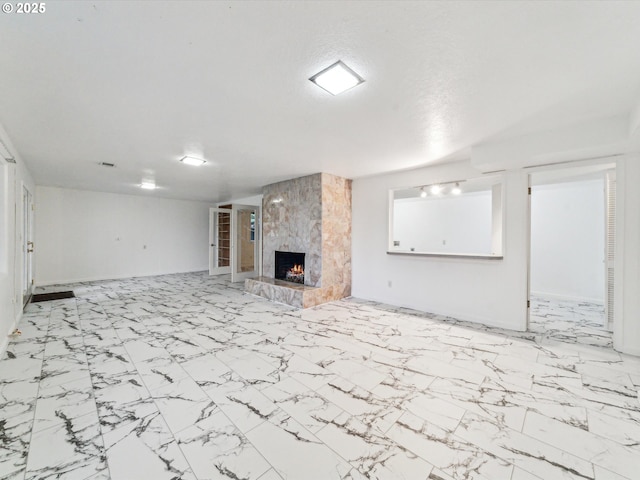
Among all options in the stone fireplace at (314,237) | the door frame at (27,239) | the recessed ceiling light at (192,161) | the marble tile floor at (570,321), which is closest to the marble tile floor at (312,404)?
the marble tile floor at (570,321)

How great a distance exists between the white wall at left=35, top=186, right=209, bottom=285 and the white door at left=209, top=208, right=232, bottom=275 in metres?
1.07

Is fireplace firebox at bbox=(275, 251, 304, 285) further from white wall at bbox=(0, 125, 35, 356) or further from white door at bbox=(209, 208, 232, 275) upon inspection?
white wall at bbox=(0, 125, 35, 356)

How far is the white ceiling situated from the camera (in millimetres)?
1373

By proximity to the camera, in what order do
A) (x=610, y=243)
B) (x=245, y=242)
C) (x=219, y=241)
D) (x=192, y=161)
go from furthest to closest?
(x=219, y=241), (x=245, y=242), (x=192, y=161), (x=610, y=243)

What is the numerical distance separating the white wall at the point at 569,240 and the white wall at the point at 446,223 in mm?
1094

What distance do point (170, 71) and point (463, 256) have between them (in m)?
4.33

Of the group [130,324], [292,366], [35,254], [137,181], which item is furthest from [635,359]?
[35,254]

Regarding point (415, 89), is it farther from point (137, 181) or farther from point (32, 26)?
point (137, 181)

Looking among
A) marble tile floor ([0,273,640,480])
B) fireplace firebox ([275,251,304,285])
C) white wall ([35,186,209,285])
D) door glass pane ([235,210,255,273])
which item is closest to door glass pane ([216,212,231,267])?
door glass pane ([235,210,255,273])

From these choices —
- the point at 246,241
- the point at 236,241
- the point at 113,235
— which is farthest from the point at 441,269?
the point at 113,235

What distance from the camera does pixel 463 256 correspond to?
13.5 ft

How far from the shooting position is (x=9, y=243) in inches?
132

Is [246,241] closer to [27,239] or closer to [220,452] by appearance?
[27,239]

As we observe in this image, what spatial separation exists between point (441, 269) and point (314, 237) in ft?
7.71
